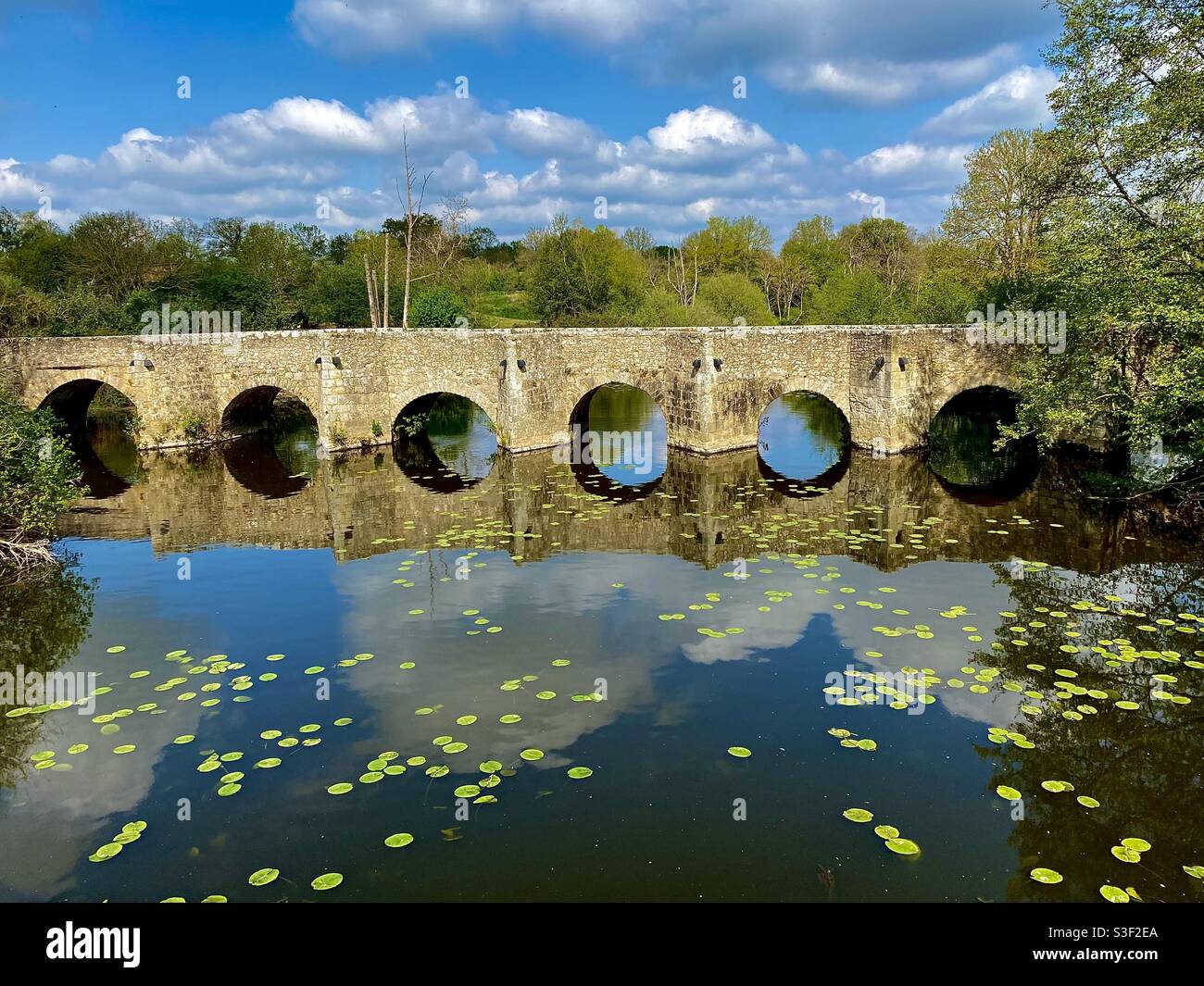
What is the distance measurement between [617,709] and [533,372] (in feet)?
54.1

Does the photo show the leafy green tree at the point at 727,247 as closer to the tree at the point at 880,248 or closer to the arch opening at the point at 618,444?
the tree at the point at 880,248

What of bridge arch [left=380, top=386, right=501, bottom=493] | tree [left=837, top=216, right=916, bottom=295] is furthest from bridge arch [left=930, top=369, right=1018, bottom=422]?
tree [left=837, top=216, right=916, bottom=295]

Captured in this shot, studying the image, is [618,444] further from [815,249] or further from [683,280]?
[815,249]

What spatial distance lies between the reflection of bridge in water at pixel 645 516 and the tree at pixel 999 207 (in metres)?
13.1

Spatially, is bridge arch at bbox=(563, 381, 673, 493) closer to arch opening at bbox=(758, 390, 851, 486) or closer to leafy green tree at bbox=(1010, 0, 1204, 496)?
arch opening at bbox=(758, 390, 851, 486)

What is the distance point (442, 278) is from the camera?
44531mm

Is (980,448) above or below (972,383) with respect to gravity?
below

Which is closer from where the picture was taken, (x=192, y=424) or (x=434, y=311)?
(x=192, y=424)

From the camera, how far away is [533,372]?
23.5 m

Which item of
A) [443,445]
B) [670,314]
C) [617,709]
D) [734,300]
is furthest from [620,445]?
[734,300]

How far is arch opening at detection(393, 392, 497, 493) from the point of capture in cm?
2153
